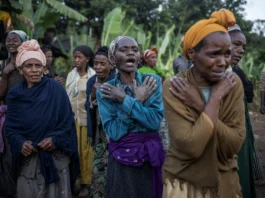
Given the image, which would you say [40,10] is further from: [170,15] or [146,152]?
[170,15]

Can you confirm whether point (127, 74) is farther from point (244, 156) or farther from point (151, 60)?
point (151, 60)

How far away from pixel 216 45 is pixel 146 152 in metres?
1.23

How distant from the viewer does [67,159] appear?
378 centimetres

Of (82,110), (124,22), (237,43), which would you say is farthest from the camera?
(124,22)

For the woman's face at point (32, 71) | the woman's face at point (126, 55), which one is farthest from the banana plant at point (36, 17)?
the woman's face at point (126, 55)

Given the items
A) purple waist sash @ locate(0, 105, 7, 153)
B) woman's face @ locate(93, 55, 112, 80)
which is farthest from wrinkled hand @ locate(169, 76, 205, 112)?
purple waist sash @ locate(0, 105, 7, 153)

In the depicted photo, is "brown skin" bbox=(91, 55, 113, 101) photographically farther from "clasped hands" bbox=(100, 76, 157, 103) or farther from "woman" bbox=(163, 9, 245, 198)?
"woman" bbox=(163, 9, 245, 198)

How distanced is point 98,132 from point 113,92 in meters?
1.04

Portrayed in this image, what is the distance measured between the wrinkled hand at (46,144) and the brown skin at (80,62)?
2.18 meters

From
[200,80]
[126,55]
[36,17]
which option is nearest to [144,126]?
[126,55]

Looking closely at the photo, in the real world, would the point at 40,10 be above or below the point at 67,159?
above

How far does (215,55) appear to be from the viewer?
2.09 meters

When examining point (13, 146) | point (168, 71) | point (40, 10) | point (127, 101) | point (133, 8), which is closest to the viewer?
point (127, 101)

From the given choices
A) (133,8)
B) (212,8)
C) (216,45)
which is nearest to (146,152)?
(216,45)
